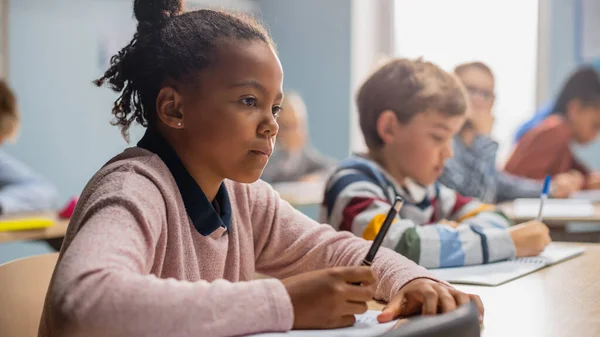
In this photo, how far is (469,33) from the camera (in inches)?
192

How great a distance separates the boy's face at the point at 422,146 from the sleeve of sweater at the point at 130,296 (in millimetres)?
874

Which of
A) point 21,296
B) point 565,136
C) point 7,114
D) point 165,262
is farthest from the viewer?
point 565,136

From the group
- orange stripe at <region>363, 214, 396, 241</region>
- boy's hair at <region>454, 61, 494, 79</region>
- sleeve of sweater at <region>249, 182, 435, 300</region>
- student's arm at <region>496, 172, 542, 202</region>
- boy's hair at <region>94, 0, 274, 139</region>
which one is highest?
boy's hair at <region>94, 0, 274, 139</region>

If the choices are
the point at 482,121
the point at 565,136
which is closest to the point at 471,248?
the point at 482,121

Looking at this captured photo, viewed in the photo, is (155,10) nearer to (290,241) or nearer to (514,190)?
(290,241)

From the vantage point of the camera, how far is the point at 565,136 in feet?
11.6

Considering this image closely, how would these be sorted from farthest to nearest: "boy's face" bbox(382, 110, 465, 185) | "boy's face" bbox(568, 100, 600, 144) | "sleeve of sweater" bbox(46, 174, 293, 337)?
"boy's face" bbox(568, 100, 600, 144) < "boy's face" bbox(382, 110, 465, 185) < "sleeve of sweater" bbox(46, 174, 293, 337)

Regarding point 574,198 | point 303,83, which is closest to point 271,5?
point 303,83

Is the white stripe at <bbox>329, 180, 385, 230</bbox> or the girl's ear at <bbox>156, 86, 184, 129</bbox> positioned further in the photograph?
the white stripe at <bbox>329, 180, 385, 230</bbox>

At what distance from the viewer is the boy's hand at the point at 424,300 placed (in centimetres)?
74

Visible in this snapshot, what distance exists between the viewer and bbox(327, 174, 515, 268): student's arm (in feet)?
3.91

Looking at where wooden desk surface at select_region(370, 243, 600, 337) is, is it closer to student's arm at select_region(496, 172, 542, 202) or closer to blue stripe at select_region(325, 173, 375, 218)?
blue stripe at select_region(325, 173, 375, 218)

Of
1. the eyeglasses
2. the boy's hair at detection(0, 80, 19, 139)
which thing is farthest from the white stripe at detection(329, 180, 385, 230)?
the boy's hair at detection(0, 80, 19, 139)

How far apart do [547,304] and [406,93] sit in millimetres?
716
